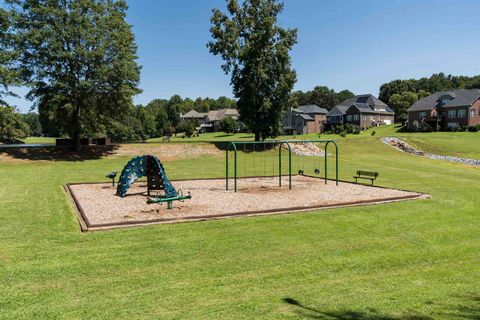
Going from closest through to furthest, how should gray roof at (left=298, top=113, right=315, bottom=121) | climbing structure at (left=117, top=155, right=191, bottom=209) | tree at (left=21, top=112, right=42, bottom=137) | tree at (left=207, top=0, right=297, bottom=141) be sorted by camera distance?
climbing structure at (left=117, top=155, right=191, bottom=209) → tree at (left=207, top=0, right=297, bottom=141) → gray roof at (left=298, top=113, right=315, bottom=121) → tree at (left=21, top=112, right=42, bottom=137)

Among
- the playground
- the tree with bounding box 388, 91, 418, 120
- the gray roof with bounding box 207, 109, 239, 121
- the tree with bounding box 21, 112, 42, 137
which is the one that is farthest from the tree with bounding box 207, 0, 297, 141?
the tree with bounding box 21, 112, 42, 137

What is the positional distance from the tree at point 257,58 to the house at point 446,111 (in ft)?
127

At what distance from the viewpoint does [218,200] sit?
16828 millimetres

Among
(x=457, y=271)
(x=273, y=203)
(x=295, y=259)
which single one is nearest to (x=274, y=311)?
(x=295, y=259)

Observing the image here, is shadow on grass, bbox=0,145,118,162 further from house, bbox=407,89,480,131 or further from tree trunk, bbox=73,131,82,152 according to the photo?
house, bbox=407,89,480,131

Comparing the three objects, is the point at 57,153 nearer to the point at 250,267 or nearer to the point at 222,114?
the point at 250,267

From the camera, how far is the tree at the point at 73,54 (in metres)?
36.7

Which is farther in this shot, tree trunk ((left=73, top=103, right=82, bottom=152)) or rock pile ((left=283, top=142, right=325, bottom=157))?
rock pile ((left=283, top=142, right=325, bottom=157))

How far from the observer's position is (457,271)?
28.8 feet

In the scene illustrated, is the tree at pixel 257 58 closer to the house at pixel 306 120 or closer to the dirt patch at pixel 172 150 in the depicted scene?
the dirt patch at pixel 172 150

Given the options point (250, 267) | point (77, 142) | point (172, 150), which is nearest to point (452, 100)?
point (172, 150)

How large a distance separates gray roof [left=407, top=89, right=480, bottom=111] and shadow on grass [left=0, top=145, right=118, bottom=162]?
A: 210ft

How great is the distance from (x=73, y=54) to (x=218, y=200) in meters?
26.9

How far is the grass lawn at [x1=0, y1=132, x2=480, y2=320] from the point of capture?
22.2 ft
